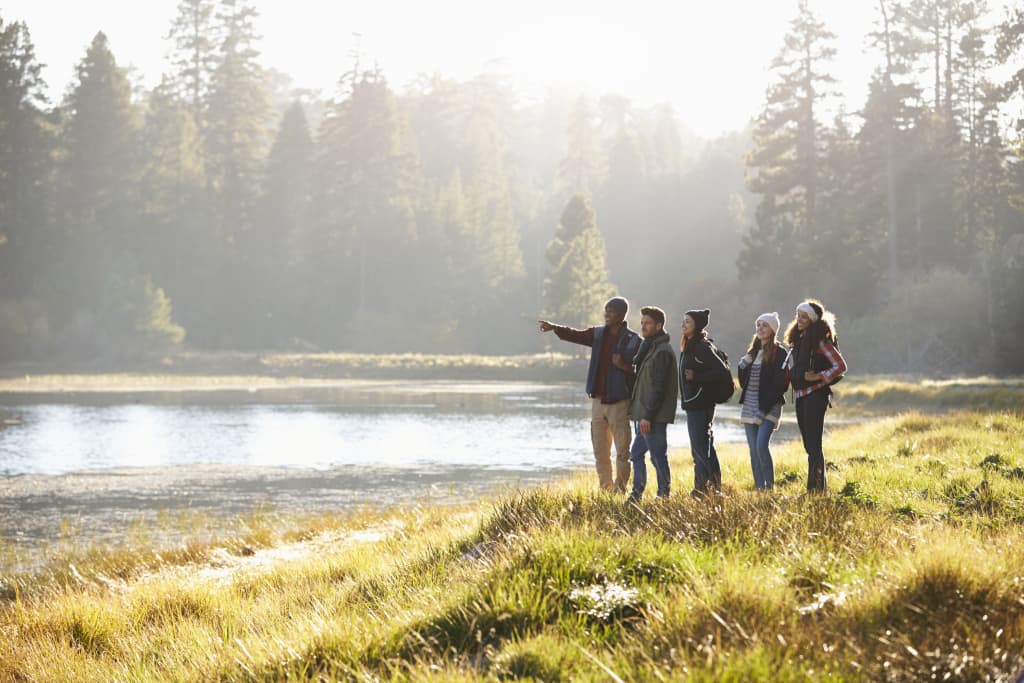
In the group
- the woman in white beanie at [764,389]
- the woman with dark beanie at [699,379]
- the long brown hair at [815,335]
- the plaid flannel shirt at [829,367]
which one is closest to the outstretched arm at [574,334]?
the woman with dark beanie at [699,379]

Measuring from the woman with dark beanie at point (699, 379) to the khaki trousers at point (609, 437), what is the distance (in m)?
0.69

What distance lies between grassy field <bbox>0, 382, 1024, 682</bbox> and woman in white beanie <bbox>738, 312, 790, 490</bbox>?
1126 mm

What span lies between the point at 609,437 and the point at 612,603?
17.7 feet

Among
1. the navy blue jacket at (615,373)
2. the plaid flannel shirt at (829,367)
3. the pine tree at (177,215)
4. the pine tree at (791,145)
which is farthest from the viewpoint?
the pine tree at (177,215)

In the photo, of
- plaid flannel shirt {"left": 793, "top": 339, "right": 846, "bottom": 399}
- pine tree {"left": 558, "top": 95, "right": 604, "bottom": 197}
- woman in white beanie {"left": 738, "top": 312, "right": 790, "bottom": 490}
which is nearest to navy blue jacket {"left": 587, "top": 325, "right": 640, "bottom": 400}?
woman in white beanie {"left": 738, "top": 312, "right": 790, "bottom": 490}

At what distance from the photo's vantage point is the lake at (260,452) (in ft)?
55.6

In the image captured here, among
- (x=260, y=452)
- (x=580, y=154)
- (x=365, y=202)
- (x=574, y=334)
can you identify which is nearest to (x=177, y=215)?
(x=365, y=202)

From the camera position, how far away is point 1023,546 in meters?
5.64

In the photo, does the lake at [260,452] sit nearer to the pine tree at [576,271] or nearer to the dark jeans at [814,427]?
the dark jeans at [814,427]

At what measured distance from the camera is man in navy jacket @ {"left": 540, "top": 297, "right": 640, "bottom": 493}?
10.1 meters

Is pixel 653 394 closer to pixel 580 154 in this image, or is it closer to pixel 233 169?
pixel 233 169

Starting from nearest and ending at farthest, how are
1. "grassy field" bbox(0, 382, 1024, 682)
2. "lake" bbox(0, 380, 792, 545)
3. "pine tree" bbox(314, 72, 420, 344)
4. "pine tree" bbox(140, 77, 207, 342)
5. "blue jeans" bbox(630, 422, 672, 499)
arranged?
"grassy field" bbox(0, 382, 1024, 682) < "blue jeans" bbox(630, 422, 672, 499) < "lake" bbox(0, 380, 792, 545) < "pine tree" bbox(140, 77, 207, 342) < "pine tree" bbox(314, 72, 420, 344)

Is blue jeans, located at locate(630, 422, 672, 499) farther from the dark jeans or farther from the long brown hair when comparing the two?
the long brown hair

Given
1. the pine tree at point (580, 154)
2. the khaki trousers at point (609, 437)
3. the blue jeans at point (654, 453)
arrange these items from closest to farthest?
the blue jeans at point (654, 453)
the khaki trousers at point (609, 437)
the pine tree at point (580, 154)
